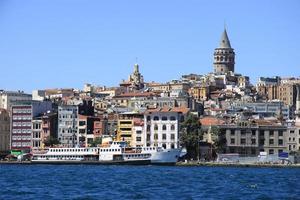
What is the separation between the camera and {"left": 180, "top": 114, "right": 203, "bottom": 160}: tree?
11050 centimetres

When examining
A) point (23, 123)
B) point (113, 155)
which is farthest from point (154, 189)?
point (23, 123)

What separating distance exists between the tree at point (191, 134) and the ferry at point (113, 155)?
256 centimetres

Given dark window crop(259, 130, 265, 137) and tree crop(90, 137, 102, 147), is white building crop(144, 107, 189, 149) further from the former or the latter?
dark window crop(259, 130, 265, 137)

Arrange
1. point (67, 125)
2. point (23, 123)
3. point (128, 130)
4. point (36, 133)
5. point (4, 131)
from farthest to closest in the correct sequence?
1. point (4, 131)
2. point (23, 123)
3. point (67, 125)
4. point (36, 133)
5. point (128, 130)

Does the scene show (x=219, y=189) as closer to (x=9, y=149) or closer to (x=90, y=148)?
(x=90, y=148)

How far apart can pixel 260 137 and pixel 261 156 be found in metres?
6.26

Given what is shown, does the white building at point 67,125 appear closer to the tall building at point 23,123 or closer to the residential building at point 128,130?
the tall building at point 23,123

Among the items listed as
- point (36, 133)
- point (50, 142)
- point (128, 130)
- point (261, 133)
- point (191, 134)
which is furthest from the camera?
point (36, 133)

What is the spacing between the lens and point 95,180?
70062 millimetres

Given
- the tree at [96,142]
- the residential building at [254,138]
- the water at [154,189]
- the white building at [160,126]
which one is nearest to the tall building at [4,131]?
the tree at [96,142]

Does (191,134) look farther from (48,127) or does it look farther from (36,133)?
(36,133)

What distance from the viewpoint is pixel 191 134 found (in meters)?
111

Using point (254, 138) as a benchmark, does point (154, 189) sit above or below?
below

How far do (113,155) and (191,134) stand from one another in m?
9.45
